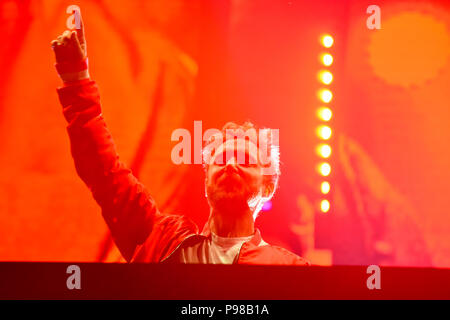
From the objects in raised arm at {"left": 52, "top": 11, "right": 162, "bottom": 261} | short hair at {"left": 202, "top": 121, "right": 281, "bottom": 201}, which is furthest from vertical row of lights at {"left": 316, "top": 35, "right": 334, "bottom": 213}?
raised arm at {"left": 52, "top": 11, "right": 162, "bottom": 261}

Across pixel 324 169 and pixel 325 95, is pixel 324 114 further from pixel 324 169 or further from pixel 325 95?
pixel 324 169

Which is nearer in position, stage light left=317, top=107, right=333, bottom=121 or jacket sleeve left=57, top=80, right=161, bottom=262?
jacket sleeve left=57, top=80, right=161, bottom=262

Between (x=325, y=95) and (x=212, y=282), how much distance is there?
0.99 metres

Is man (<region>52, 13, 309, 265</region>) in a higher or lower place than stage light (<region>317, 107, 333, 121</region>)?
lower

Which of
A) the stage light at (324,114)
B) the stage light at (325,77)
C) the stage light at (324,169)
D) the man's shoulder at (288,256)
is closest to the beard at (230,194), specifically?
the man's shoulder at (288,256)

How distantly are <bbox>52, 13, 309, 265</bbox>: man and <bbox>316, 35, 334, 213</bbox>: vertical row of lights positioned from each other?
29 centimetres

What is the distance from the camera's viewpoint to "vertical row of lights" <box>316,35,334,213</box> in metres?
2.15

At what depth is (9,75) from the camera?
211cm

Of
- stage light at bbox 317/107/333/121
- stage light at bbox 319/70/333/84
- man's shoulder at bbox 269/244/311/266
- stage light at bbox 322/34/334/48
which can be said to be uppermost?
stage light at bbox 322/34/334/48

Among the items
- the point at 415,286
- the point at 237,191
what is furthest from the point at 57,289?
the point at 415,286

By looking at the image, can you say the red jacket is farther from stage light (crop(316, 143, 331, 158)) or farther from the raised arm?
stage light (crop(316, 143, 331, 158))

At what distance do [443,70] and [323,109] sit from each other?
624 millimetres

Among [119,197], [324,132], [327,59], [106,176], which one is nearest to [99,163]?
[106,176]

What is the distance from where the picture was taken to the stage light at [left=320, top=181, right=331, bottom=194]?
2.14 meters
